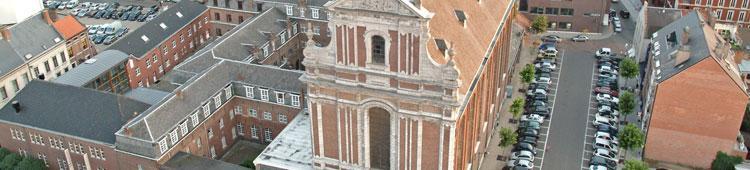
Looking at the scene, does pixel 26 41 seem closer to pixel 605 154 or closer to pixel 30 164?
pixel 30 164

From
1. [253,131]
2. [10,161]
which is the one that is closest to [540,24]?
[253,131]

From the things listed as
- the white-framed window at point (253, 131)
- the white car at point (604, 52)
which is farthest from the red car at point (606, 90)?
the white-framed window at point (253, 131)

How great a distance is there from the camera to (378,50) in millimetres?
64750

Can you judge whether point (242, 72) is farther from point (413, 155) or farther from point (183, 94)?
point (413, 155)

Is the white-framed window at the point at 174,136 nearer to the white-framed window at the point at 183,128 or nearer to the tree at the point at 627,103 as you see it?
the white-framed window at the point at 183,128

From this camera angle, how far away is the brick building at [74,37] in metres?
114

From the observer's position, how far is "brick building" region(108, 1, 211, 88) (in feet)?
364

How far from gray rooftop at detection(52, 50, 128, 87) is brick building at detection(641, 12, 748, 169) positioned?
7620 cm

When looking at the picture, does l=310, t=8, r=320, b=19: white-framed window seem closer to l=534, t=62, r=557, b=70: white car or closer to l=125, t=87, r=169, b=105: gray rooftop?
l=125, t=87, r=169, b=105: gray rooftop

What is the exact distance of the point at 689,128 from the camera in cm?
8819

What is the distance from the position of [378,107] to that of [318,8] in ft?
172

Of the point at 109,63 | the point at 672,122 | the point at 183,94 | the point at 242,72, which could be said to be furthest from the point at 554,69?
the point at 109,63

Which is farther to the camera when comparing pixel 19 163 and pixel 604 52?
pixel 604 52

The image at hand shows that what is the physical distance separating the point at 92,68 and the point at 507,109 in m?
61.7
